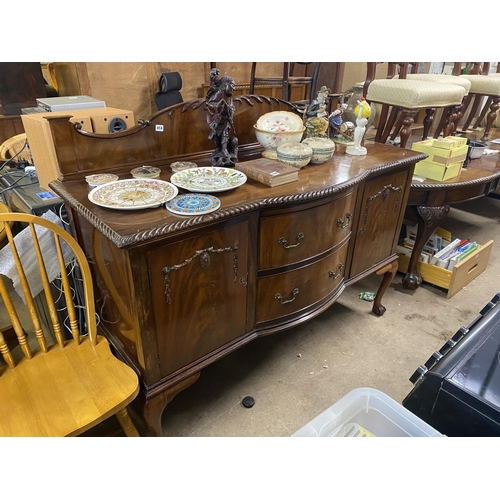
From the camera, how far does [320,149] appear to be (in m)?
1.43

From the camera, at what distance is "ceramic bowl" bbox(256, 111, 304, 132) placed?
147 centimetres

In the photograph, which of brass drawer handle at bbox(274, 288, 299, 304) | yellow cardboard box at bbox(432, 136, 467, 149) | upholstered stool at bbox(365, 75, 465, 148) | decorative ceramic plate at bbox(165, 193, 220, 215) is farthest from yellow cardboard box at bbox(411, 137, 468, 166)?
decorative ceramic plate at bbox(165, 193, 220, 215)

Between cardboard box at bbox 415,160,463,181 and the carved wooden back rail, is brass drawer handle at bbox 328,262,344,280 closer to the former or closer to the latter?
the carved wooden back rail

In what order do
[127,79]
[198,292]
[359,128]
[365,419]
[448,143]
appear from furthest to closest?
[127,79], [448,143], [359,128], [198,292], [365,419]

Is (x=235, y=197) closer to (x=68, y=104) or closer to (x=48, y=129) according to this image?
(x=48, y=129)

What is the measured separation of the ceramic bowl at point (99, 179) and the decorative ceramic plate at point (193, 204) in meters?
0.25

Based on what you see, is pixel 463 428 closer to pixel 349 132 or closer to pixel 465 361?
pixel 465 361

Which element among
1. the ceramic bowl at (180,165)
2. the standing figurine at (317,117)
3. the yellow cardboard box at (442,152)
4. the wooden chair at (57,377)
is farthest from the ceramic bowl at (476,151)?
the wooden chair at (57,377)

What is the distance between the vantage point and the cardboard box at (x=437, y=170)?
85.0 inches

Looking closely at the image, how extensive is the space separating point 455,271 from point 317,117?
49.5 inches

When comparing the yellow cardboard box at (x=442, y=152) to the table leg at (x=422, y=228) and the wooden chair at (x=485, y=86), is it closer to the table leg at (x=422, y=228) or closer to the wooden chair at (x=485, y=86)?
the table leg at (x=422, y=228)

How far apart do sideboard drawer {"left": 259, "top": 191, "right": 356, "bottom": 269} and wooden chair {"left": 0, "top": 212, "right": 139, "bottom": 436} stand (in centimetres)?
53

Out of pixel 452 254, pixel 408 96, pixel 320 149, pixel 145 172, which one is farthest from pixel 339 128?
pixel 452 254

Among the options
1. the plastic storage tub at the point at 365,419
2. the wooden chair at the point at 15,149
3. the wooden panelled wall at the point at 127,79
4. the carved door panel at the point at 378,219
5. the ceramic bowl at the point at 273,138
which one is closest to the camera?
the plastic storage tub at the point at 365,419
